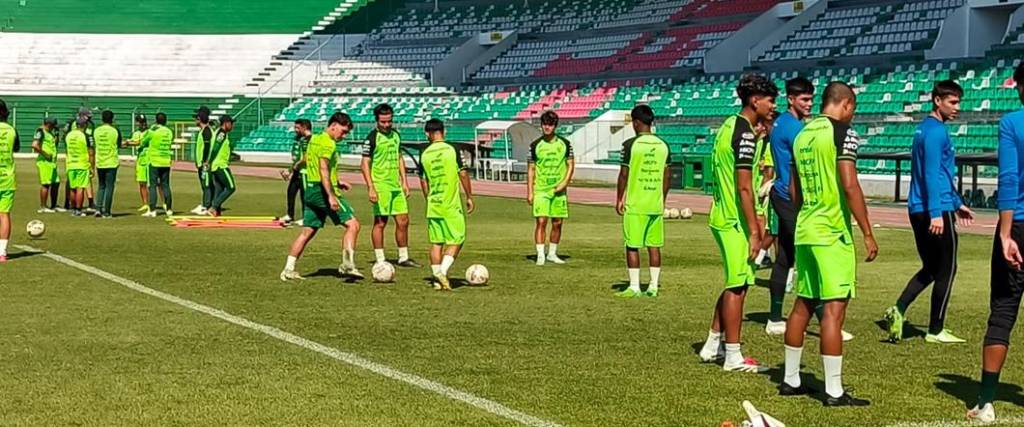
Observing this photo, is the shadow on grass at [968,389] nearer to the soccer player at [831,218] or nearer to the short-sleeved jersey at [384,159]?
the soccer player at [831,218]

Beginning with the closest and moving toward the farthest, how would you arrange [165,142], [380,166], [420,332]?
[420,332] < [380,166] < [165,142]

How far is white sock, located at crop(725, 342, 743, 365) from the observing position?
9.38 m

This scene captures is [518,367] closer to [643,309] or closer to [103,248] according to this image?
[643,309]

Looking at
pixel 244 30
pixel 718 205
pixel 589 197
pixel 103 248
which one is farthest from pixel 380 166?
pixel 244 30

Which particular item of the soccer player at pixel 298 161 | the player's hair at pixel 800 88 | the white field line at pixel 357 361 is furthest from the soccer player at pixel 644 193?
the soccer player at pixel 298 161

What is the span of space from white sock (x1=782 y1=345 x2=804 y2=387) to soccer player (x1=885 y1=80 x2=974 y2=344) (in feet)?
6.55

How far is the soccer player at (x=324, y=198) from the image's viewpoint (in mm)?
15242

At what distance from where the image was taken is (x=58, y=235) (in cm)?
2138

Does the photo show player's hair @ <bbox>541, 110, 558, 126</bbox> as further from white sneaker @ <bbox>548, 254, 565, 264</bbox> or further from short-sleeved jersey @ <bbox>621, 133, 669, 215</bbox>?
short-sleeved jersey @ <bbox>621, 133, 669, 215</bbox>

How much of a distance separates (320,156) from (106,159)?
472 inches

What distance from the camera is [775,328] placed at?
11.3 metres

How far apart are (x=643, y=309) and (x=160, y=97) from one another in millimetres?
54555

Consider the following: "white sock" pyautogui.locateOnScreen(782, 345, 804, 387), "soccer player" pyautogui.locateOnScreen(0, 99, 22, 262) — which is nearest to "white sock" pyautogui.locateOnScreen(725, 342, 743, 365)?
"white sock" pyautogui.locateOnScreen(782, 345, 804, 387)

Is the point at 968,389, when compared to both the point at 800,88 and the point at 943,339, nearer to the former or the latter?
the point at 943,339
